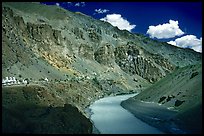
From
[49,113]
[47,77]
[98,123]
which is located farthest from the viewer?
[47,77]

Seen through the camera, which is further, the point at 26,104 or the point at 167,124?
the point at 167,124

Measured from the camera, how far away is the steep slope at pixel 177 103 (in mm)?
63062

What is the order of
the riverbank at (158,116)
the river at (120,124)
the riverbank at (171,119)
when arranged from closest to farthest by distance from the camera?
the riverbank at (171,119), the river at (120,124), the riverbank at (158,116)

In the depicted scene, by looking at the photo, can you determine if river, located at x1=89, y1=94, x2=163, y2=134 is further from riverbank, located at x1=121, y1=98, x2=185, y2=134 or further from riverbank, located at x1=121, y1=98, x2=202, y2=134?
riverbank, located at x1=121, y1=98, x2=202, y2=134

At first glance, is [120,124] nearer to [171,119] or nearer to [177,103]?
[171,119]

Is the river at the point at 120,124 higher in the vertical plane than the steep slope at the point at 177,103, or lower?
lower

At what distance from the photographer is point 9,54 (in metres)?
124

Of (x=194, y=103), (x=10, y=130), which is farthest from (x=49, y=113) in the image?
(x=194, y=103)

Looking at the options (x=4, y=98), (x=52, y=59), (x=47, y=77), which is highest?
(x=52, y=59)

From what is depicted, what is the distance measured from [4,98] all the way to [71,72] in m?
116

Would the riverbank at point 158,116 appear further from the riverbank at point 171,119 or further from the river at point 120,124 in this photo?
the river at point 120,124

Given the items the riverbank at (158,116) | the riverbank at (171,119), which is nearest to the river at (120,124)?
the riverbank at (158,116)

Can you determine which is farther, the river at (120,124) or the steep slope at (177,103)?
the river at (120,124)

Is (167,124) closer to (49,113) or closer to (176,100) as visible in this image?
(176,100)
